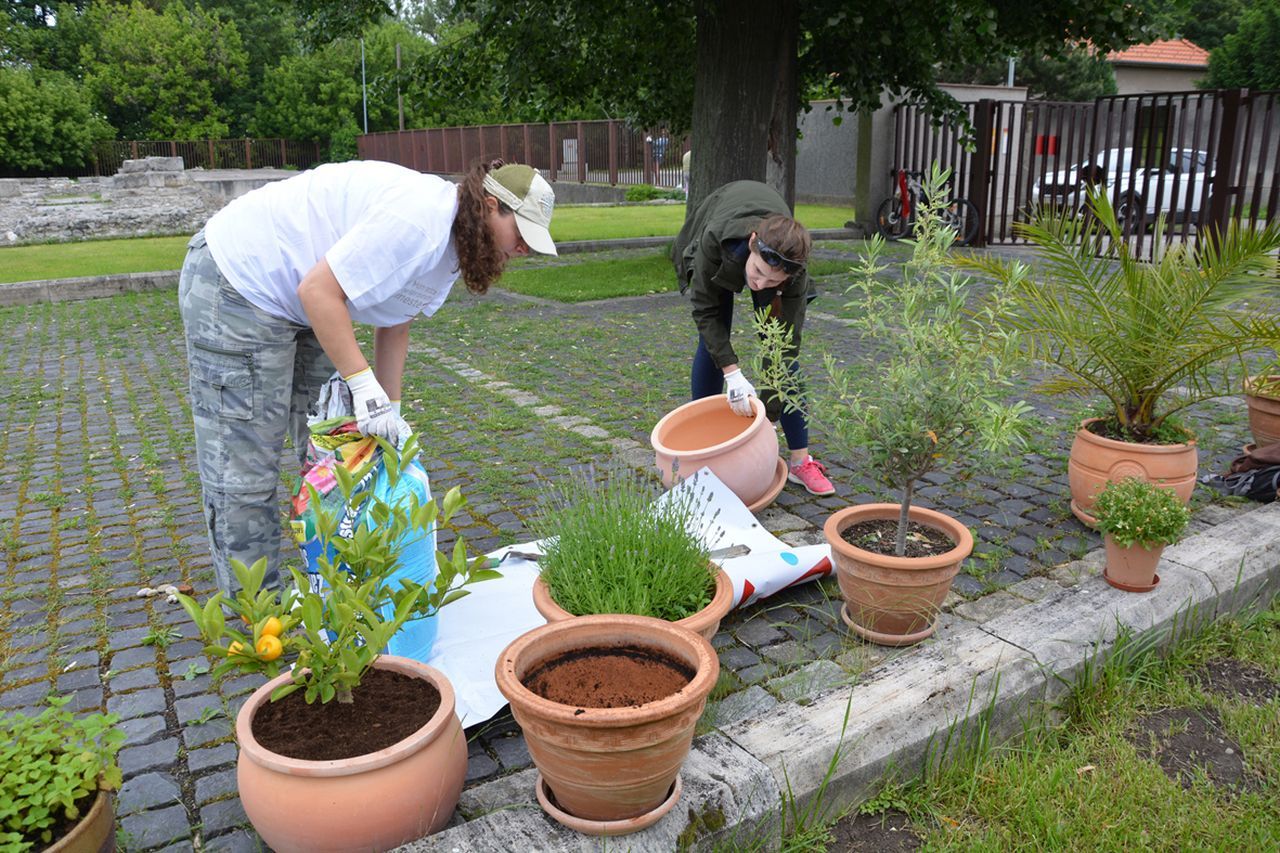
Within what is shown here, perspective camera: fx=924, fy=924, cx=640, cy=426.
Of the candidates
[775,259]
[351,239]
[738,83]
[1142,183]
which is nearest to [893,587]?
[775,259]

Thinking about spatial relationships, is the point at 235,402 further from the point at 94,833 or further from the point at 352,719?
the point at 94,833

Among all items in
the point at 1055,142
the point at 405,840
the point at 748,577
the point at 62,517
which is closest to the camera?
the point at 405,840

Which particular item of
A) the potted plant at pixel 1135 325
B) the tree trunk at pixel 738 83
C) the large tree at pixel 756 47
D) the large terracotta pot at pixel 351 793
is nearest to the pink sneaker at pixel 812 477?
the potted plant at pixel 1135 325

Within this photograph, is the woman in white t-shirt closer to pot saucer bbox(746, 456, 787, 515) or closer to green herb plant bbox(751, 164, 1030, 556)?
green herb plant bbox(751, 164, 1030, 556)

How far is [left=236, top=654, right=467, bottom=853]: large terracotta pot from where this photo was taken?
1.81m

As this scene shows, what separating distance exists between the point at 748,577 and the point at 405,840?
57.9 inches

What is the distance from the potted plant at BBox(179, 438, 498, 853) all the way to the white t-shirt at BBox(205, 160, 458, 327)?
2.09ft

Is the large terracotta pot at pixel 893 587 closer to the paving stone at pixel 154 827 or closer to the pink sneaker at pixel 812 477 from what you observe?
the pink sneaker at pixel 812 477

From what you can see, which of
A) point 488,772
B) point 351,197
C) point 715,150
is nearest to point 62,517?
point 351,197

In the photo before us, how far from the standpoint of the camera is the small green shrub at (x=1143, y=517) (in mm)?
2904

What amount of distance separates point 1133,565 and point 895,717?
1216 mm

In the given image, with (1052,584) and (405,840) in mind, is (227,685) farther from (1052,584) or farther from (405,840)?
(1052,584)

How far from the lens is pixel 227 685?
2748 millimetres

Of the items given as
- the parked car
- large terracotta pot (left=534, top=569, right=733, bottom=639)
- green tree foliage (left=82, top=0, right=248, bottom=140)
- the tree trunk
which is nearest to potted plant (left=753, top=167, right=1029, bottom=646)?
large terracotta pot (left=534, top=569, right=733, bottom=639)
